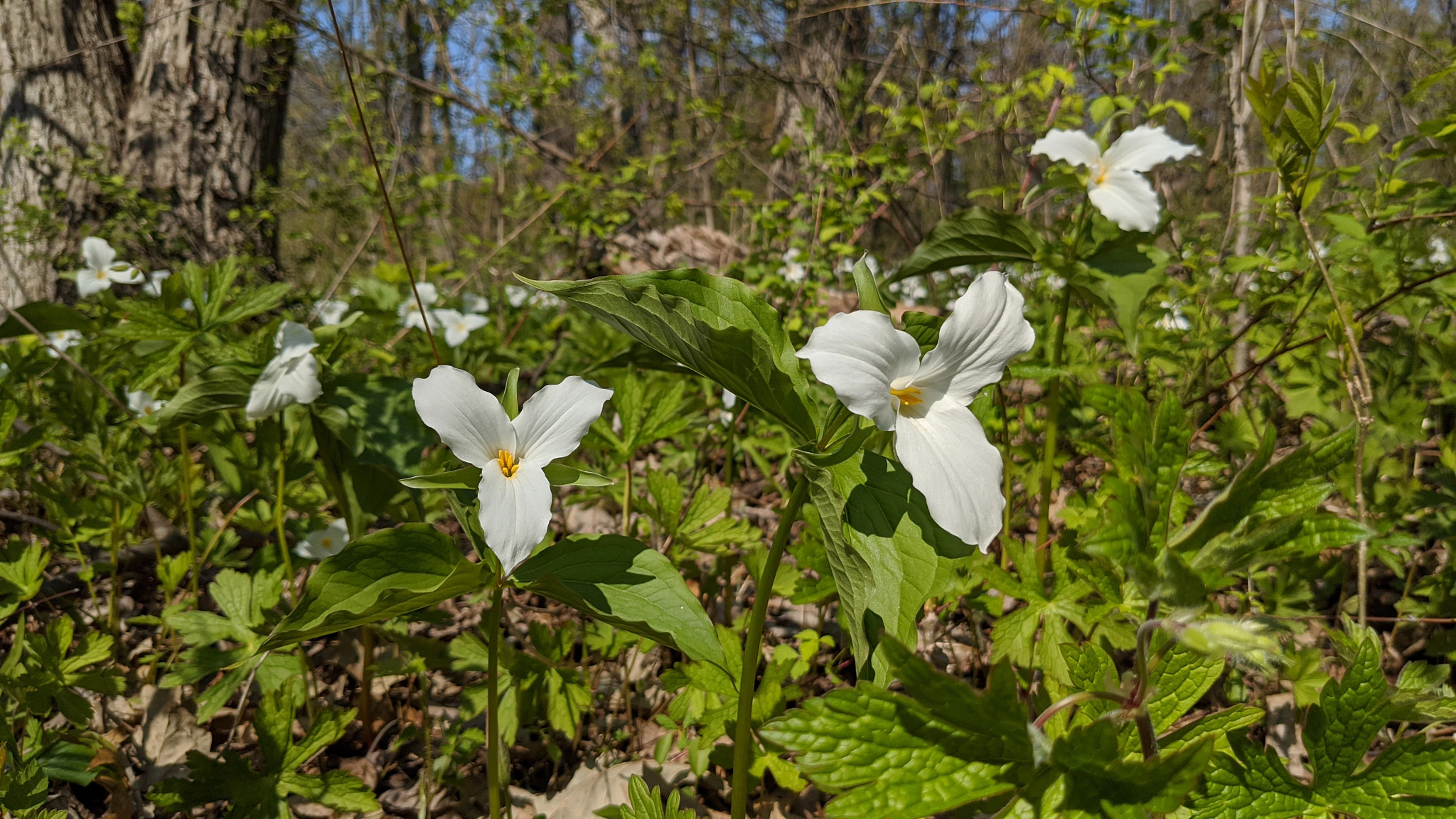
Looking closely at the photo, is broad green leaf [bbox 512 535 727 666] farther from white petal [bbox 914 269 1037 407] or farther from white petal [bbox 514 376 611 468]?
white petal [bbox 914 269 1037 407]

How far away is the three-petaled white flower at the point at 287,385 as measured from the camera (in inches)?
63.6

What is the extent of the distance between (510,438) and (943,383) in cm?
68

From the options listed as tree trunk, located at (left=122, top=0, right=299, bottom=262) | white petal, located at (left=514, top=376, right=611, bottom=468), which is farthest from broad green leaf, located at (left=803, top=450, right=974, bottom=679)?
tree trunk, located at (left=122, top=0, right=299, bottom=262)

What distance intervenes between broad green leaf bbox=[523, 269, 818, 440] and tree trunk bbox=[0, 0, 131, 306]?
4.01 meters

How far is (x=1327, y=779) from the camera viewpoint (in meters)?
1.00

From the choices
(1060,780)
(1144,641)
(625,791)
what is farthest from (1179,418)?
(625,791)

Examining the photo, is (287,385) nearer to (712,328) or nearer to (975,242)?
(712,328)

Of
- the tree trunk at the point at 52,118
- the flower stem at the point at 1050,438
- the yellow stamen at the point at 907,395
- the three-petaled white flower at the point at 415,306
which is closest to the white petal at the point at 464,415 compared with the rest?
the yellow stamen at the point at 907,395

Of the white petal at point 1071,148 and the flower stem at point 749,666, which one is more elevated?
the white petal at point 1071,148

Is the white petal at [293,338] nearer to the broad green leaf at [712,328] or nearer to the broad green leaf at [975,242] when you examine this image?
the broad green leaf at [712,328]

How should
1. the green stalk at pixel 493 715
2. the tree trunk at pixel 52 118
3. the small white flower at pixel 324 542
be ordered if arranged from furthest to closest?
1. the tree trunk at pixel 52 118
2. the small white flower at pixel 324 542
3. the green stalk at pixel 493 715

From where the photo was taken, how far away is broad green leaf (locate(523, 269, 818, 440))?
0.99 m

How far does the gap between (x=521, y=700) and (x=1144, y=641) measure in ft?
4.60

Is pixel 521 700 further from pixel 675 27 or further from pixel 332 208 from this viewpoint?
pixel 675 27
